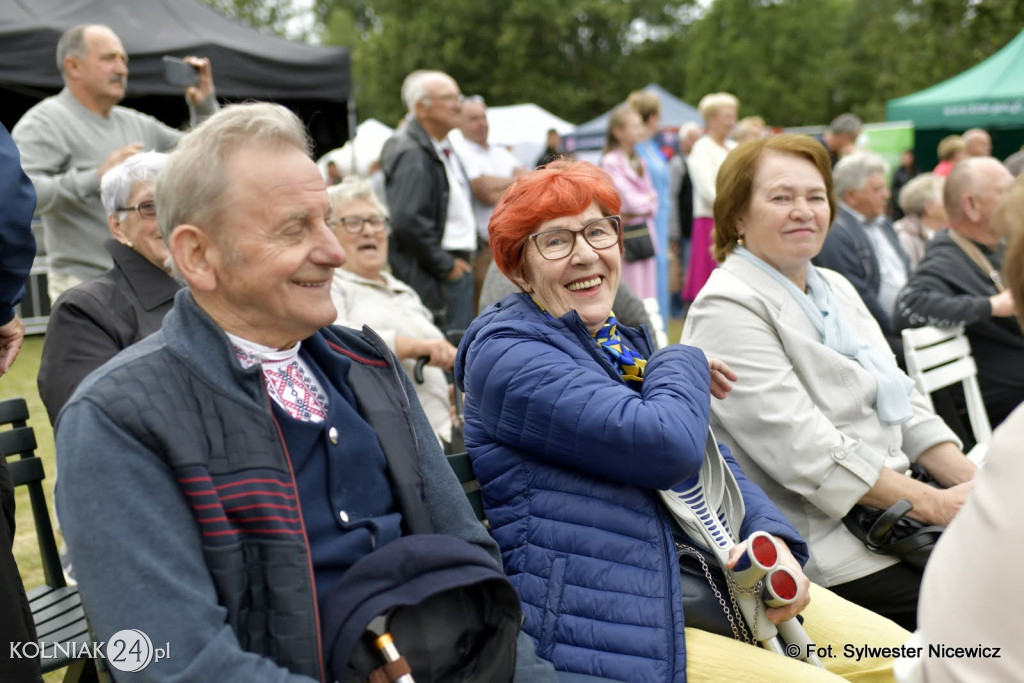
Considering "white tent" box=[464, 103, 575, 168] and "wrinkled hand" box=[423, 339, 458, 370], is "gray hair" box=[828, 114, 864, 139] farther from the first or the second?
"white tent" box=[464, 103, 575, 168]

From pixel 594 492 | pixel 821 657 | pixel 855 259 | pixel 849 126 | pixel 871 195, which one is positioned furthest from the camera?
pixel 849 126

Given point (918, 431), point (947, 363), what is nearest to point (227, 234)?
point (918, 431)

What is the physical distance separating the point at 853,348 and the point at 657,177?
5961mm

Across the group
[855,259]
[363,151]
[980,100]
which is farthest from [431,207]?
[363,151]

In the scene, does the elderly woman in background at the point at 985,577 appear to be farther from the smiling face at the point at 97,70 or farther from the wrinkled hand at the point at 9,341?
the smiling face at the point at 97,70

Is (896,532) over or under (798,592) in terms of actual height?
under

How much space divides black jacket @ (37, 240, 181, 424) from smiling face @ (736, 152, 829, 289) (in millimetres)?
1978

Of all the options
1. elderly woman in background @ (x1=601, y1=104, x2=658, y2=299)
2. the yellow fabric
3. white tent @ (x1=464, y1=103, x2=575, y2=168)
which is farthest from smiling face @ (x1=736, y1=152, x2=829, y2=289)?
white tent @ (x1=464, y1=103, x2=575, y2=168)

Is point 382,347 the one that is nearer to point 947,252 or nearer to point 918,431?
point 918,431

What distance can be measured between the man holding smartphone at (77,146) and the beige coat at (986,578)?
3944 mm

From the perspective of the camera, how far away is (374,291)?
14.4 feet

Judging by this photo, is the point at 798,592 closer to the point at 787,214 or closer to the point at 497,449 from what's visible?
the point at 497,449

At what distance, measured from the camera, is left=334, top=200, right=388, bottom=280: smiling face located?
14.4 ft

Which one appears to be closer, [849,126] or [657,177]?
[657,177]
